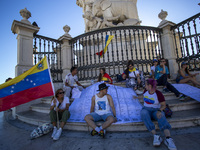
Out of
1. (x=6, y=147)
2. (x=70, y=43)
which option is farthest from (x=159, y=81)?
(x=70, y=43)

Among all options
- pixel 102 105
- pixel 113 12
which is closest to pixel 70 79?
pixel 102 105

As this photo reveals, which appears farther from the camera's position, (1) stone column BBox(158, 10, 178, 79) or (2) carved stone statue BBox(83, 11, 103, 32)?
(2) carved stone statue BBox(83, 11, 103, 32)

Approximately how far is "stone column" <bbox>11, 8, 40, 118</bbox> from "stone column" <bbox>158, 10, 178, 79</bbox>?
6824 mm

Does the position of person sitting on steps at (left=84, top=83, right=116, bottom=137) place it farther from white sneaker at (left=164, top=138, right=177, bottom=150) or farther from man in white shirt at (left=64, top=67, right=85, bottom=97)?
man in white shirt at (left=64, top=67, right=85, bottom=97)

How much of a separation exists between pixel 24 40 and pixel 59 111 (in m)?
4.15

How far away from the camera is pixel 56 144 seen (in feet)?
7.60

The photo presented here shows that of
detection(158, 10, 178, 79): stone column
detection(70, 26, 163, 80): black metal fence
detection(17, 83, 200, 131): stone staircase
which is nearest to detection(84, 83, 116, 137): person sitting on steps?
detection(17, 83, 200, 131): stone staircase

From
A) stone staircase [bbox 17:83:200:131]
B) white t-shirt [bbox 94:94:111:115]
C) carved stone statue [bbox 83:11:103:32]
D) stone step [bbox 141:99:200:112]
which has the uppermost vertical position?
carved stone statue [bbox 83:11:103:32]

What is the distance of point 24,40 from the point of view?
5281mm

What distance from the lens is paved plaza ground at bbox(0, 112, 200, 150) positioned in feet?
6.68

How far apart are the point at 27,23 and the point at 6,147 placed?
507 centimetres

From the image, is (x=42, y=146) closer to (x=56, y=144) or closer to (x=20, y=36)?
(x=56, y=144)

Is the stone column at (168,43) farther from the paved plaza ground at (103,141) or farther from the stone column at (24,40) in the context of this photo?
the stone column at (24,40)

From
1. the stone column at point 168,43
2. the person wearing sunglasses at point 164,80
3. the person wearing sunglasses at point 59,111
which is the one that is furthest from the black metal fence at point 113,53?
the person wearing sunglasses at point 59,111
